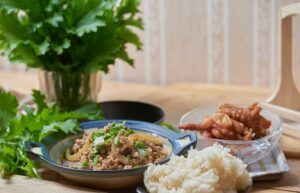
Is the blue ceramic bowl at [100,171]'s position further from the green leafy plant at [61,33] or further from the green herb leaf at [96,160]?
the green leafy plant at [61,33]

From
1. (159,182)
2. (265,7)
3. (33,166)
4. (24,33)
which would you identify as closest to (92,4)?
(24,33)

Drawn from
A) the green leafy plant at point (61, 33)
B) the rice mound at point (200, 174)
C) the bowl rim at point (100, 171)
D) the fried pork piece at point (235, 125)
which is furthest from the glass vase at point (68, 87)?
the rice mound at point (200, 174)

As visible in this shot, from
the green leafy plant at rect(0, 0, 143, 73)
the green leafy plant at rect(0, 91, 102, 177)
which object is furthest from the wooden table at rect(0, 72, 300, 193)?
the green leafy plant at rect(0, 0, 143, 73)

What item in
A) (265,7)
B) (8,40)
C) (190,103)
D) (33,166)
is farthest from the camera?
(265,7)

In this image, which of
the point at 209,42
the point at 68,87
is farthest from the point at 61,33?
the point at 209,42

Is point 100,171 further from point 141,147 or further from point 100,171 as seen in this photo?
point 141,147

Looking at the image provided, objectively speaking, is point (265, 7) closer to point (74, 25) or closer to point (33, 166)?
point (74, 25)
